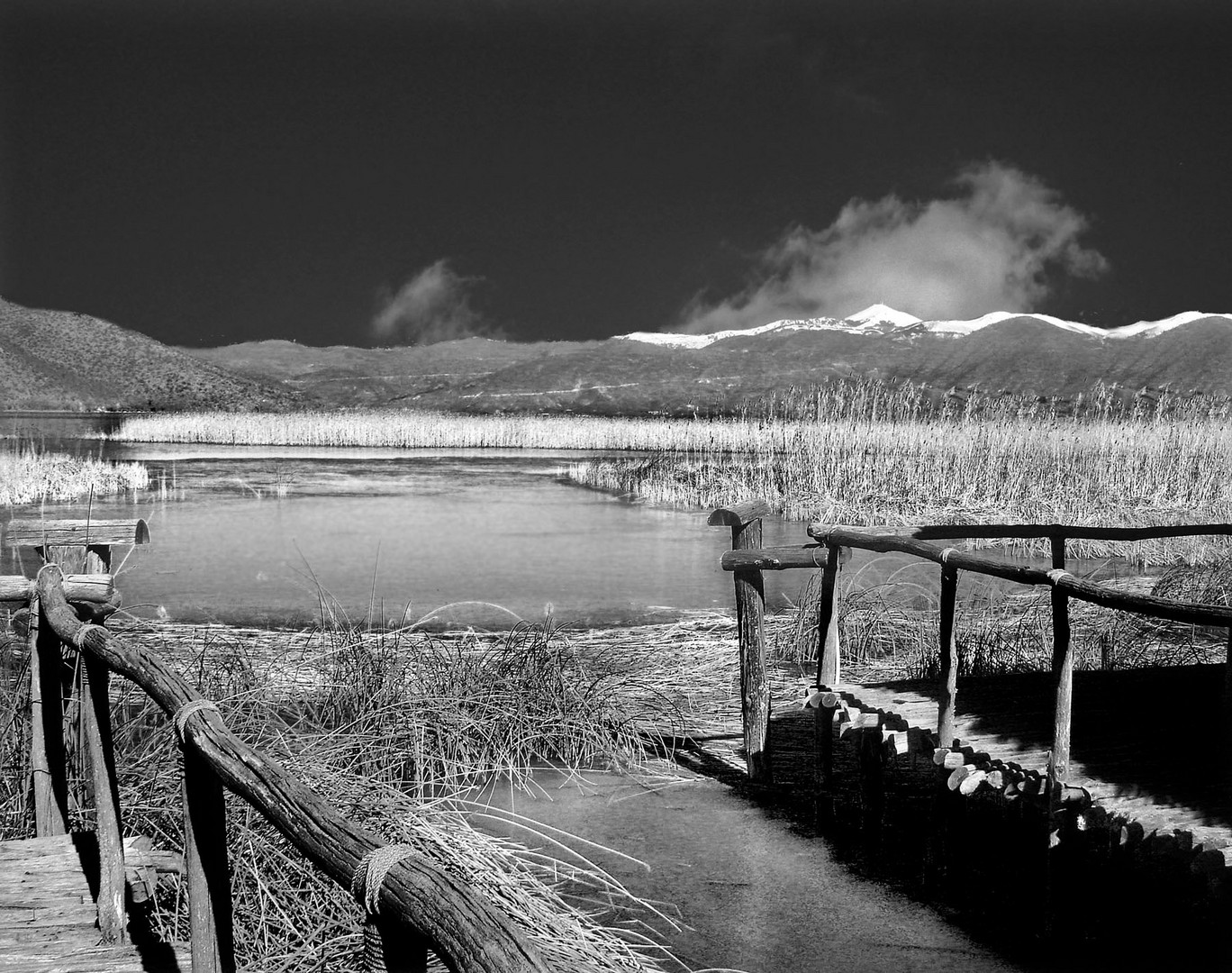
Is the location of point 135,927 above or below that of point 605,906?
above

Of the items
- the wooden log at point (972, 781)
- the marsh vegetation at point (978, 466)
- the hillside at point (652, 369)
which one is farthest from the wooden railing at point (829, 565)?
the hillside at point (652, 369)

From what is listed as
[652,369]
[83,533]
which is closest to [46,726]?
[83,533]

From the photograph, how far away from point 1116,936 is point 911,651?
4108 millimetres

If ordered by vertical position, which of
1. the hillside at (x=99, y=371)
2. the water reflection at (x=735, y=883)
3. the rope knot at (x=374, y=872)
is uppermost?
the hillside at (x=99, y=371)

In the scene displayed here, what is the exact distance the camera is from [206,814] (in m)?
2.49

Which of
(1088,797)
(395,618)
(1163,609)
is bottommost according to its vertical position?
(395,618)

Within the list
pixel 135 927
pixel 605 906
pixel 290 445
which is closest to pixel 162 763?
pixel 135 927

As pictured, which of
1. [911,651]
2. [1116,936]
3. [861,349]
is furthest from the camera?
[861,349]

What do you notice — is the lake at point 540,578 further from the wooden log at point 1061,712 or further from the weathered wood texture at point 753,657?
the wooden log at point 1061,712

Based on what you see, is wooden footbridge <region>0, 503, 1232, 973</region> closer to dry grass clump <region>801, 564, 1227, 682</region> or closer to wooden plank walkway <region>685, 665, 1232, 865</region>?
wooden plank walkway <region>685, 665, 1232, 865</region>

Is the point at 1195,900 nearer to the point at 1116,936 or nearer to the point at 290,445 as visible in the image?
the point at 1116,936

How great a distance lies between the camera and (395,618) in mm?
9398

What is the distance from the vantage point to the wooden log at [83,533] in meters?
4.36

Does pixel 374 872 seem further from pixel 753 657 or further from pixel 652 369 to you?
pixel 652 369
